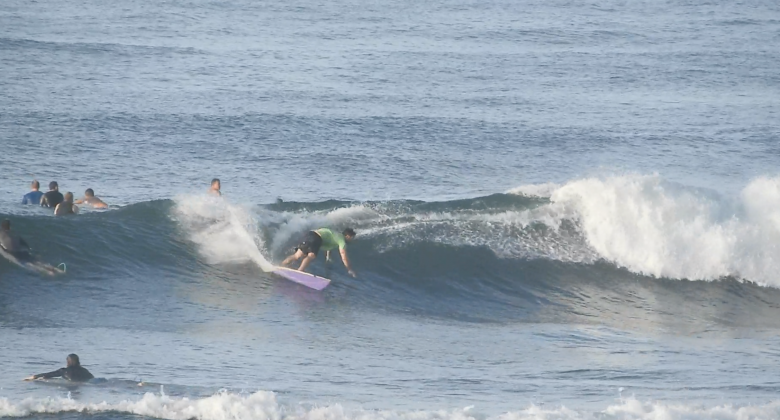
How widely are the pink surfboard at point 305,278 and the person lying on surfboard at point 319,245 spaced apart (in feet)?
0.84

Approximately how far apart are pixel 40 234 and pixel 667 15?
36800 mm

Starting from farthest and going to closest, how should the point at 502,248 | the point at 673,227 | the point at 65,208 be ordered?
the point at 673,227 < the point at 502,248 < the point at 65,208

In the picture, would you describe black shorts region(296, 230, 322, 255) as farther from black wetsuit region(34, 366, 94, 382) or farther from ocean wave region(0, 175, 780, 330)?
black wetsuit region(34, 366, 94, 382)

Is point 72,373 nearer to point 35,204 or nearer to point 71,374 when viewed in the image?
point 71,374

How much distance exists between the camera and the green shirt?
1603 centimetres

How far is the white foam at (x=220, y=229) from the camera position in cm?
1667

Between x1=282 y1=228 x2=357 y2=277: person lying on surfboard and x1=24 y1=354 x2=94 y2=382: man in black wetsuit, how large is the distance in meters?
5.65

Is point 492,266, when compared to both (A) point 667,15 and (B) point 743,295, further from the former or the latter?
(A) point 667,15

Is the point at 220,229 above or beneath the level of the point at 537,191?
beneath

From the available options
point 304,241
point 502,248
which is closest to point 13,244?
point 304,241

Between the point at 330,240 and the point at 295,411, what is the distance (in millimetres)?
6366

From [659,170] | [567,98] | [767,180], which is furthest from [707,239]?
[567,98]

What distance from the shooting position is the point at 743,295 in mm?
17453

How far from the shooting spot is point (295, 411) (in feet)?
32.4
